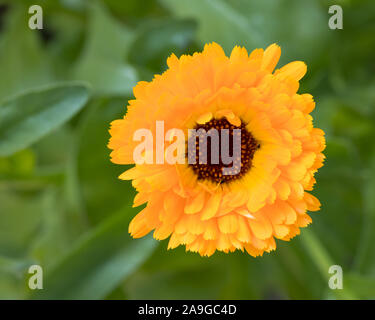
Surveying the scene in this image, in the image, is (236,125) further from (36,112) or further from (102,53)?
(102,53)

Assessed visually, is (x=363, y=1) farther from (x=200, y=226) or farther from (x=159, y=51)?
(x=200, y=226)

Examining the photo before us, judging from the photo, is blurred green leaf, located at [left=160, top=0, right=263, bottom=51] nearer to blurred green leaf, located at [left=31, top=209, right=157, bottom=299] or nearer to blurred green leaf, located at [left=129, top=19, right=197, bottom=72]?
blurred green leaf, located at [left=129, top=19, right=197, bottom=72]

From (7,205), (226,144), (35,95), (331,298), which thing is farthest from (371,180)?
(7,205)

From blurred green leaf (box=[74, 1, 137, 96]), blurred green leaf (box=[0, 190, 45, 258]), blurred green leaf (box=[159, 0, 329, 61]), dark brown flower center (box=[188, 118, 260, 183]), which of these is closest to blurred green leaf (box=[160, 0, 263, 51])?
blurred green leaf (box=[159, 0, 329, 61])

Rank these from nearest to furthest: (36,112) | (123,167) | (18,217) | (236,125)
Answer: (236,125), (36,112), (123,167), (18,217)

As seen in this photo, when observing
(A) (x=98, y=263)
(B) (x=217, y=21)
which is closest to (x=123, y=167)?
(A) (x=98, y=263)

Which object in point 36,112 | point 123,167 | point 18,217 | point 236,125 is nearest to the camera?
point 236,125

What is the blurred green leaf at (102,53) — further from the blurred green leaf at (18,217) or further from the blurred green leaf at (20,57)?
the blurred green leaf at (18,217)
